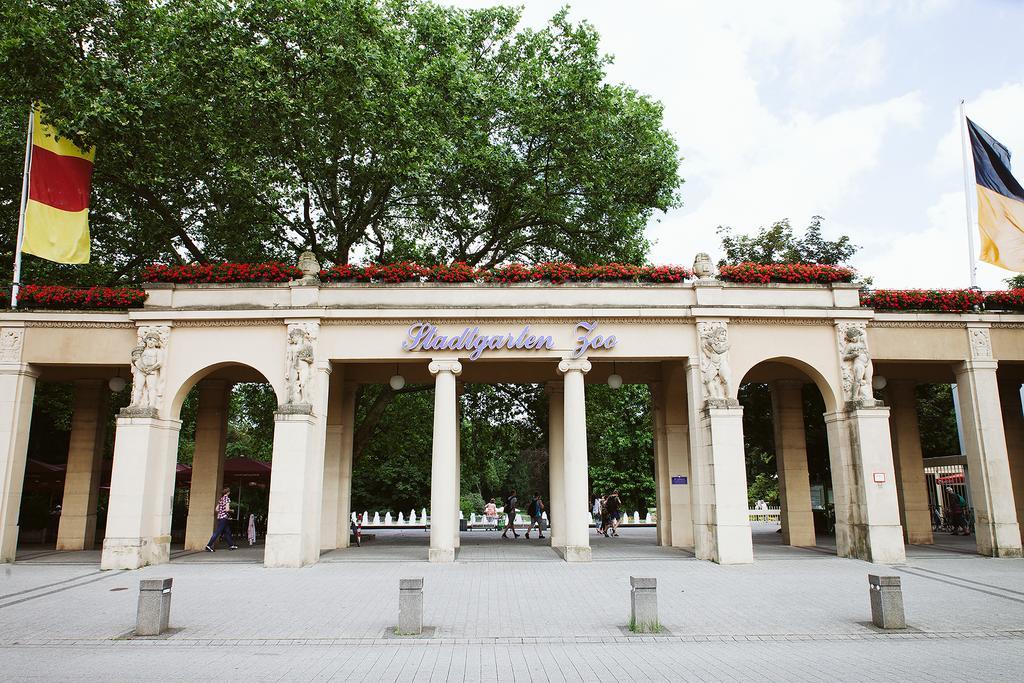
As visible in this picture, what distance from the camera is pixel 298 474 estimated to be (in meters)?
16.9

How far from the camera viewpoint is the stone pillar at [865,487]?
16.7 metres

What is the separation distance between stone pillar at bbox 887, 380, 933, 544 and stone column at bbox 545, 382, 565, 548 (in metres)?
11.2

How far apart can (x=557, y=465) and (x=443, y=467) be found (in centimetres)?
494

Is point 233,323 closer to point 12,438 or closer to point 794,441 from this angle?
point 12,438

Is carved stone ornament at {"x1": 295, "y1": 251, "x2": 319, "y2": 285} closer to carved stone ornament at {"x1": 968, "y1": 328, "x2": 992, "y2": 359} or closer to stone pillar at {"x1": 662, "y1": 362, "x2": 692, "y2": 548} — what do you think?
stone pillar at {"x1": 662, "y1": 362, "x2": 692, "y2": 548}

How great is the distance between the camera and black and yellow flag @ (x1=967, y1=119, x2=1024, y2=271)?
21.1 metres

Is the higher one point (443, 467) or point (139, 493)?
point (443, 467)

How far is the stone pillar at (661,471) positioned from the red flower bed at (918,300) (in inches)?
258

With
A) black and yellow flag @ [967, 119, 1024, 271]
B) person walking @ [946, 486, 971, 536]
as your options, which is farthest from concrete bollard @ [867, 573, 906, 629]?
person walking @ [946, 486, 971, 536]

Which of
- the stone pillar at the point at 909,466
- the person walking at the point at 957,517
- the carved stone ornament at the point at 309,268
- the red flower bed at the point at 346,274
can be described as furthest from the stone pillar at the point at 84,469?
the person walking at the point at 957,517

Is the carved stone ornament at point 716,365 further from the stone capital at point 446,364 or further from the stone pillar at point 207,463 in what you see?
the stone pillar at point 207,463

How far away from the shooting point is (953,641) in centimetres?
908

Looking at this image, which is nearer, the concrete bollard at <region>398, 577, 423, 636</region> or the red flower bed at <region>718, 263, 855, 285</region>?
the concrete bollard at <region>398, 577, 423, 636</region>

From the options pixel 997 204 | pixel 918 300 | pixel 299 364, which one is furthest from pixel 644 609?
pixel 997 204
